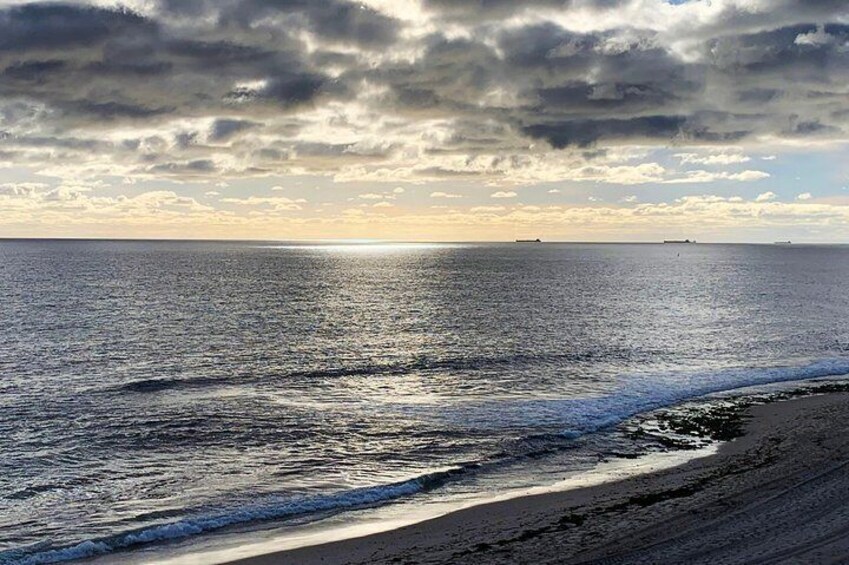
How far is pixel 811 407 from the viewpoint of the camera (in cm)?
3678

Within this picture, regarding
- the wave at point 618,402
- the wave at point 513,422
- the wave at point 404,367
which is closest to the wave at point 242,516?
the wave at point 513,422

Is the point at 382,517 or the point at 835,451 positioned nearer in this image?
the point at 382,517

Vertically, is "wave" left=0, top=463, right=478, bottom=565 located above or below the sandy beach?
below

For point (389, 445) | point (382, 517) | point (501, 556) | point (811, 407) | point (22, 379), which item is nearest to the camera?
point (501, 556)

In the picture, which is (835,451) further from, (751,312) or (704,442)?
(751,312)

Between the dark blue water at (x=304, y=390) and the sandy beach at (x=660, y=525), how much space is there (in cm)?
411

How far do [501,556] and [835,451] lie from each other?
641 inches

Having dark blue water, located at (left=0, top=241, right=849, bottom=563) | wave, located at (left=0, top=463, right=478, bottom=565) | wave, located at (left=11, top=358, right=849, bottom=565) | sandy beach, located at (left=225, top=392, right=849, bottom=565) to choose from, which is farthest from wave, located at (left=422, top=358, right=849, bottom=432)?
sandy beach, located at (left=225, top=392, right=849, bottom=565)

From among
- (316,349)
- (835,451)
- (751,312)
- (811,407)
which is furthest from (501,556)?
(751,312)

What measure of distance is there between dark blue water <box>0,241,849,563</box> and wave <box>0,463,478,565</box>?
69mm

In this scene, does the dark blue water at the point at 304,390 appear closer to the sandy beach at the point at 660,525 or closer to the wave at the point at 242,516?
the wave at the point at 242,516

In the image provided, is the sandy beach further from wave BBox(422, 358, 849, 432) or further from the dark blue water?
wave BBox(422, 358, 849, 432)

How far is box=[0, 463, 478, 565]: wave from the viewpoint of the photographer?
19281 mm

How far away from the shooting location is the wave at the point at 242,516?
63.3 feet
